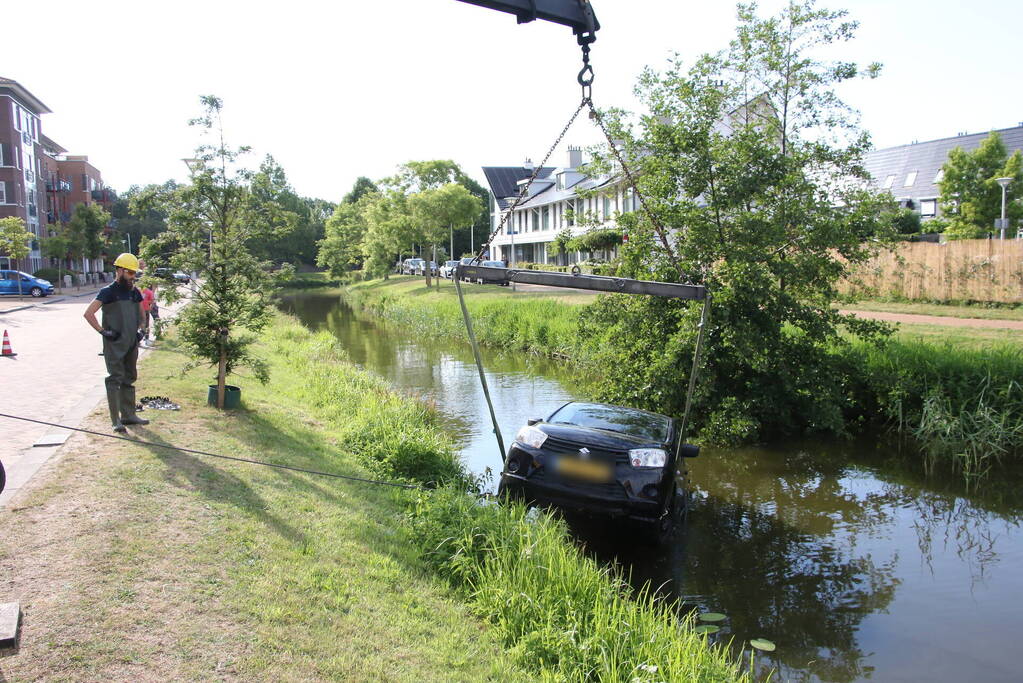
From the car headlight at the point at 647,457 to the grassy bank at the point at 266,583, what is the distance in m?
1.00

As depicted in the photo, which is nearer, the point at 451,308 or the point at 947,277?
the point at 947,277

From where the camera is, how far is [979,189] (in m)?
35.6

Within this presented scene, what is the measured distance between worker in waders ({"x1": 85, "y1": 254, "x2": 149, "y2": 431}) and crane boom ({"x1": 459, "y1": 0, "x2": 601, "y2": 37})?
4818mm

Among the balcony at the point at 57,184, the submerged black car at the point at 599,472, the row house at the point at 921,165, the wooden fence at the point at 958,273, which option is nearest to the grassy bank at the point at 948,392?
the submerged black car at the point at 599,472

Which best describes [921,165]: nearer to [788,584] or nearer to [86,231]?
[788,584]

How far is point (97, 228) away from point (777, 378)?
181 ft

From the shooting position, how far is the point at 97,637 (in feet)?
12.7

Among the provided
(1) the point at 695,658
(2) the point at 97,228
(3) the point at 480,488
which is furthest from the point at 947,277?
(2) the point at 97,228

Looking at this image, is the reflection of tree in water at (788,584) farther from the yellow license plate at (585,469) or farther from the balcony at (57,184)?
the balcony at (57,184)

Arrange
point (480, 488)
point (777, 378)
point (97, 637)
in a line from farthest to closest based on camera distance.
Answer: point (777, 378), point (480, 488), point (97, 637)

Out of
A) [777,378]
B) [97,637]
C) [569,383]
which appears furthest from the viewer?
[569,383]

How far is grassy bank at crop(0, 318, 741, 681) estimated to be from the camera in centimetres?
394

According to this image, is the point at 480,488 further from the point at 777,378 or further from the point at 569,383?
the point at 569,383

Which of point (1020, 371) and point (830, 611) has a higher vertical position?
point (1020, 371)
